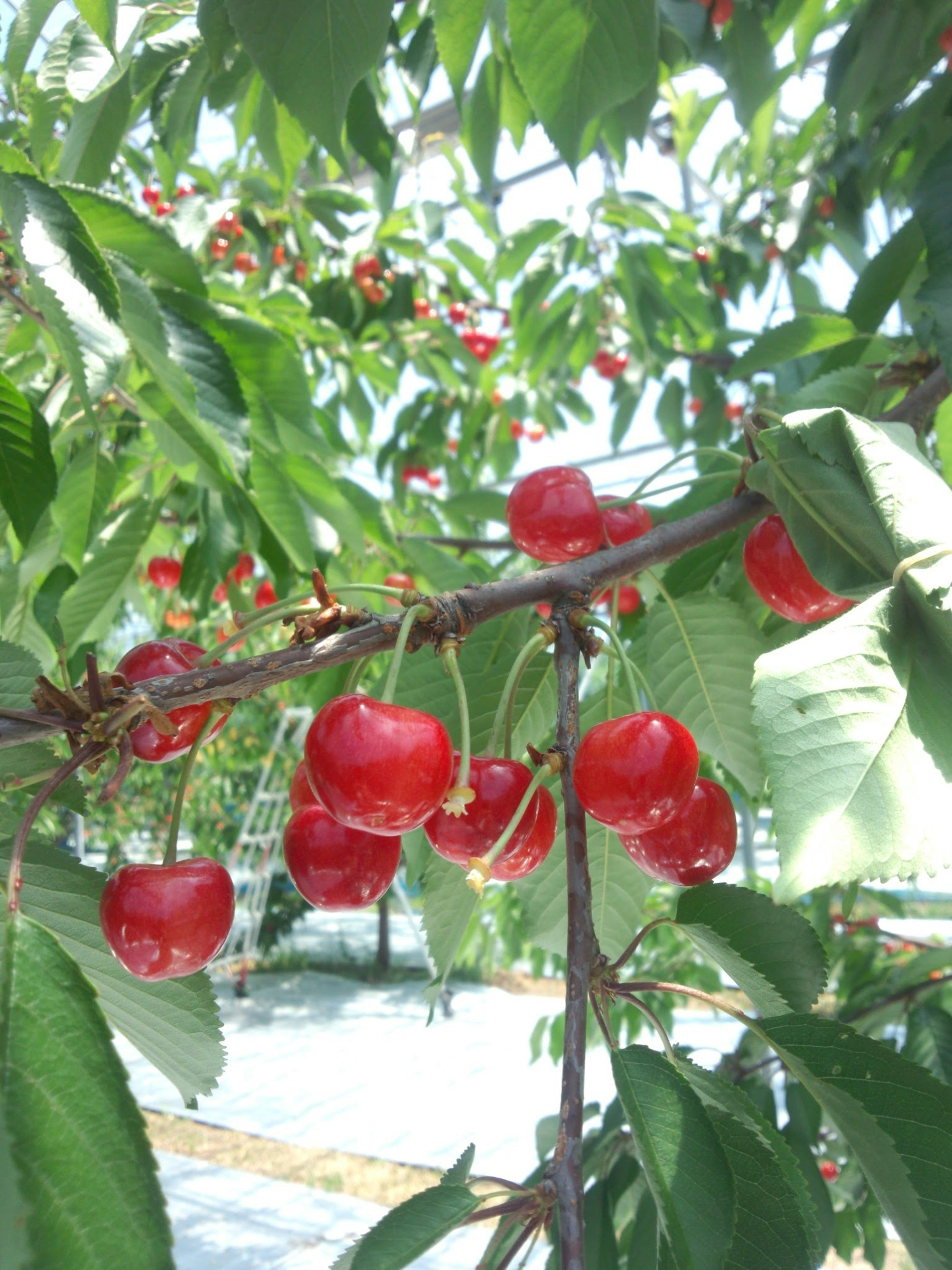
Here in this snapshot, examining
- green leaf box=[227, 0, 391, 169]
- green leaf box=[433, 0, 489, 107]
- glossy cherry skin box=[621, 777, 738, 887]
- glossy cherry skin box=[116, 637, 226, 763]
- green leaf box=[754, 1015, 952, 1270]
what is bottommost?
green leaf box=[754, 1015, 952, 1270]

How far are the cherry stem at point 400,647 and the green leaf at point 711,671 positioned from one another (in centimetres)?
27

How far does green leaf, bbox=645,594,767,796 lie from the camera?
1.97 ft

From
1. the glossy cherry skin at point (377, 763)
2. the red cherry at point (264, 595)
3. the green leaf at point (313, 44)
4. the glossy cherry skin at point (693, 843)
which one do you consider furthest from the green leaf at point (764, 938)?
the red cherry at point (264, 595)

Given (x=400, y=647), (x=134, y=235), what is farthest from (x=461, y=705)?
(x=134, y=235)

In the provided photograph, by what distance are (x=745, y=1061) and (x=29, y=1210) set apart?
3.88ft

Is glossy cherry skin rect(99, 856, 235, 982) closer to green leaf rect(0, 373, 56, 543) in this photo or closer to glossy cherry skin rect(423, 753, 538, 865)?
glossy cherry skin rect(423, 753, 538, 865)

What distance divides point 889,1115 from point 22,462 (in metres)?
0.60

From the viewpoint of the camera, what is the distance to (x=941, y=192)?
2.15ft

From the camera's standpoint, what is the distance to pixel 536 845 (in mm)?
412

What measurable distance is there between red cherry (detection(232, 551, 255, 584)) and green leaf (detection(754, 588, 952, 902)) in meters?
1.09

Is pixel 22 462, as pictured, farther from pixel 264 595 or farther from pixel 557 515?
pixel 264 595

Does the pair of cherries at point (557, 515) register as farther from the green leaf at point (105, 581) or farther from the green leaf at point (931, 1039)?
the green leaf at point (931, 1039)

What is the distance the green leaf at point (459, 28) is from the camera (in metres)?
0.60

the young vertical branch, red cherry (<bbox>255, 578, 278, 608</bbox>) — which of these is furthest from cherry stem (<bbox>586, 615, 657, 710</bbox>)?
red cherry (<bbox>255, 578, 278, 608</bbox>)
